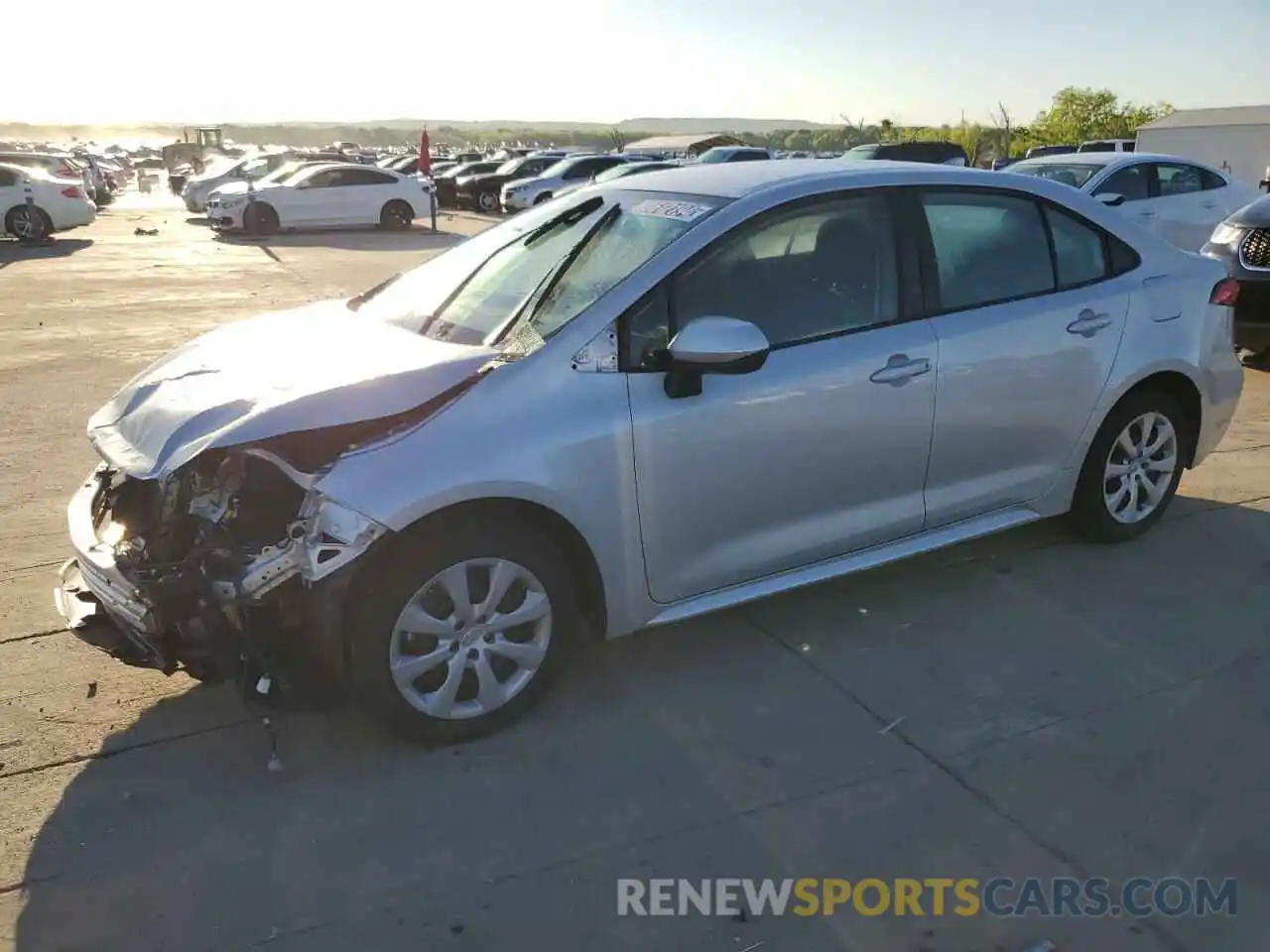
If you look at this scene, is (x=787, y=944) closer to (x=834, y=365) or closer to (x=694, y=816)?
(x=694, y=816)

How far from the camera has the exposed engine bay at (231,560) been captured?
3127mm

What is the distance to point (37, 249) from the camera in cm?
1919

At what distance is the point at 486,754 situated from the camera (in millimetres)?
3416

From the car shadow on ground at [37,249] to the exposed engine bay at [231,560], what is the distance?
15853mm

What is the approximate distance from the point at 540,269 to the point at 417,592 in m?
1.40

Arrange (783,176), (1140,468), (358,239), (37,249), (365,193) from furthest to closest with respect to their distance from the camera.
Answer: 1. (365,193)
2. (358,239)
3. (37,249)
4. (1140,468)
5. (783,176)

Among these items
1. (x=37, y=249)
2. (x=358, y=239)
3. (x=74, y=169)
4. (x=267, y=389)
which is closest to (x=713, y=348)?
(x=267, y=389)

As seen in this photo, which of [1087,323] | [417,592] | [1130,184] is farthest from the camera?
[1130,184]

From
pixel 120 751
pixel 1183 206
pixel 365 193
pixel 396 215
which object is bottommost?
pixel 120 751

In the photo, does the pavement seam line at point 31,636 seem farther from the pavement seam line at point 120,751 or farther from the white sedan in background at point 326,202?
the white sedan in background at point 326,202

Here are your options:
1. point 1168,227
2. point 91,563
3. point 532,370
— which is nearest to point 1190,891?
point 532,370

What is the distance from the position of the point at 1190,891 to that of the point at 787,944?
109 centimetres

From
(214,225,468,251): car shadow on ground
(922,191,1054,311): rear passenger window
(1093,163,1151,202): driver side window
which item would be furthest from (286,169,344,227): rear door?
(922,191,1054,311): rear passenger window

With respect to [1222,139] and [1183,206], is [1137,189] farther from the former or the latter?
[1222,139]
